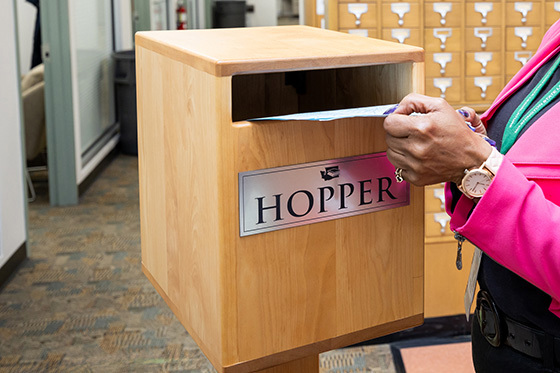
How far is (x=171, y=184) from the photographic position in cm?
126

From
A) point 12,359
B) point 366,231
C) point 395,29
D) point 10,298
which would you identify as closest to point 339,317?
point 366,231

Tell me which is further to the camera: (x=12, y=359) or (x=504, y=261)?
(x=12, y=359)

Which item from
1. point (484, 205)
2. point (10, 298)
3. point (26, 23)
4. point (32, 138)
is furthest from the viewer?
point (26, 23)

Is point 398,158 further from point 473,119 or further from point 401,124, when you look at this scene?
point 473,119

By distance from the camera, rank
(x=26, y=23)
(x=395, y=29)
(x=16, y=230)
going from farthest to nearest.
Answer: (x=26, y=23) < (x=16, y=230) < (x=395, y=29)

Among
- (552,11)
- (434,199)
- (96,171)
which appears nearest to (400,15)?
(552,11)

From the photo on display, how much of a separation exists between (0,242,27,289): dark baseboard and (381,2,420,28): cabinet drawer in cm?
236

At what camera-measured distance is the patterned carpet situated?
299 cm

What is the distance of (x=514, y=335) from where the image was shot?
1.25 m

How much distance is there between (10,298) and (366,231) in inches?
114

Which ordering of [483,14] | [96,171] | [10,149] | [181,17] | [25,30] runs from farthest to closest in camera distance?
[181,17]
[25,30]
[96,171]
[10,149]
[483,14]

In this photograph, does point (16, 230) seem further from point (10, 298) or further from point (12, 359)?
point (12, 359)

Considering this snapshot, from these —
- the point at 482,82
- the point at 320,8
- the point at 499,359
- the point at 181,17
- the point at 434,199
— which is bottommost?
the point at 434,199

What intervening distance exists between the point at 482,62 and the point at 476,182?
6.89ft
